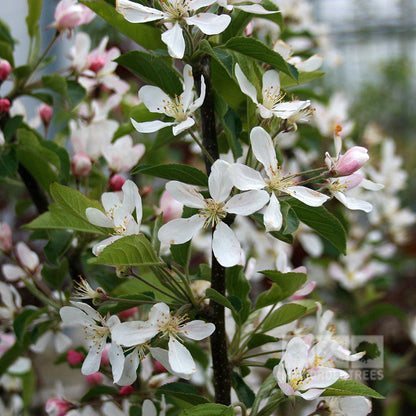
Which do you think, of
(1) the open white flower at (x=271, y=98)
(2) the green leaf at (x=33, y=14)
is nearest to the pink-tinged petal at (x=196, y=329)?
(1) the open white flower at (x=271, y=98)

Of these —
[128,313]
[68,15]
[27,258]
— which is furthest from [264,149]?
[27,258]

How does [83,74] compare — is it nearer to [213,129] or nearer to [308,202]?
[213,129]

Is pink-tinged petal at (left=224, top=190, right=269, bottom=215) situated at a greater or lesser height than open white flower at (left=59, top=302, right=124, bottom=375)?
greater

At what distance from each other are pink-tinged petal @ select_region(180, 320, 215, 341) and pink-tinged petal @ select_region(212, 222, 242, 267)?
0.12 metres

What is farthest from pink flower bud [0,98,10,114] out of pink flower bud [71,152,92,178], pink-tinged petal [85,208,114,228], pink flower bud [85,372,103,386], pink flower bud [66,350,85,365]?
pink flower bud [85,372,103,386]

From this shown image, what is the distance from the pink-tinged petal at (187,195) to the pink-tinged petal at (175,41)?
0.60 feet

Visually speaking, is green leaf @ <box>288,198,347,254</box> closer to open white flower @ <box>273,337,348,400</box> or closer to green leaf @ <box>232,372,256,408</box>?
open white flower @ <box>273,337,348,400</box>

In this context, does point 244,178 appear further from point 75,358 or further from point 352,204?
point 75,358

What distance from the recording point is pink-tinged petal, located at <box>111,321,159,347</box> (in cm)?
75

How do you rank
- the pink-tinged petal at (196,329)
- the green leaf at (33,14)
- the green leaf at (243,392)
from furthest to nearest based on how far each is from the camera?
the green leaf at (33,14) < the green leaf at (243,392) < the pink-tinged petal at (196,329)

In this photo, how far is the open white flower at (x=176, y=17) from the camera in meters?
0.75

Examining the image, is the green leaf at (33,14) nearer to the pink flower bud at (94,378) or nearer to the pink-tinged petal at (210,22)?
the pink-tinged petal at (210,22)

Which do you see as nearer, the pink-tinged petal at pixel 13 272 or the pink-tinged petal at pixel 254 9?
the pink-tinged petal at pixel 254 9

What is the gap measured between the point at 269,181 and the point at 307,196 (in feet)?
0.20
